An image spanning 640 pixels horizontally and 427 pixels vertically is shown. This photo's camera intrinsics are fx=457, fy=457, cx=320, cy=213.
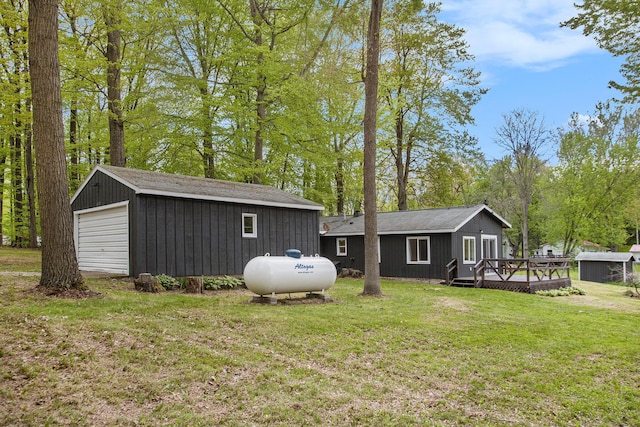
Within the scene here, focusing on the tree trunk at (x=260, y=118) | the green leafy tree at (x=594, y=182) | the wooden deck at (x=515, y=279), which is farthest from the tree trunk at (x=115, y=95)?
the green leafy tree at (x=594, y=182)

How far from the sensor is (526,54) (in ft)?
48.3

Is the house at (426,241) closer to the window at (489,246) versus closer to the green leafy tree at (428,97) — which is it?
the window at (489,246)

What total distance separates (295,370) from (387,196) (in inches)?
1346

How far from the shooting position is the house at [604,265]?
2908 cm

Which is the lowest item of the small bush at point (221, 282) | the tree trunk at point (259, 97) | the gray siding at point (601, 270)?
the gray siding at point (601, 270)

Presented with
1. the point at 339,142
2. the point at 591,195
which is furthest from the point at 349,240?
the point at 591,195

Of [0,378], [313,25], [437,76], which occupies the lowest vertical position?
[0,378]

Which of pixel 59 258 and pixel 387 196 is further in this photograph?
pixel 387 196

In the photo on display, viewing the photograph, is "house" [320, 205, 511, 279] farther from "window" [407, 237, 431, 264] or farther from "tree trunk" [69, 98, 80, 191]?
"tree trunk" [69, 98, 80, 191]

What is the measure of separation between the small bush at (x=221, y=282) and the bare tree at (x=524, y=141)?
2090 cm

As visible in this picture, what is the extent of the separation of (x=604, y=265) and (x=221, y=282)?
27.5 metres

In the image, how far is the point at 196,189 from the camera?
556 inches

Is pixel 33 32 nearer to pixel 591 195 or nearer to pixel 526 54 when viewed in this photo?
pixel 526 54

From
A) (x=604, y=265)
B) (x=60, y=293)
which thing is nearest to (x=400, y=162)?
(x=604, y=265)
